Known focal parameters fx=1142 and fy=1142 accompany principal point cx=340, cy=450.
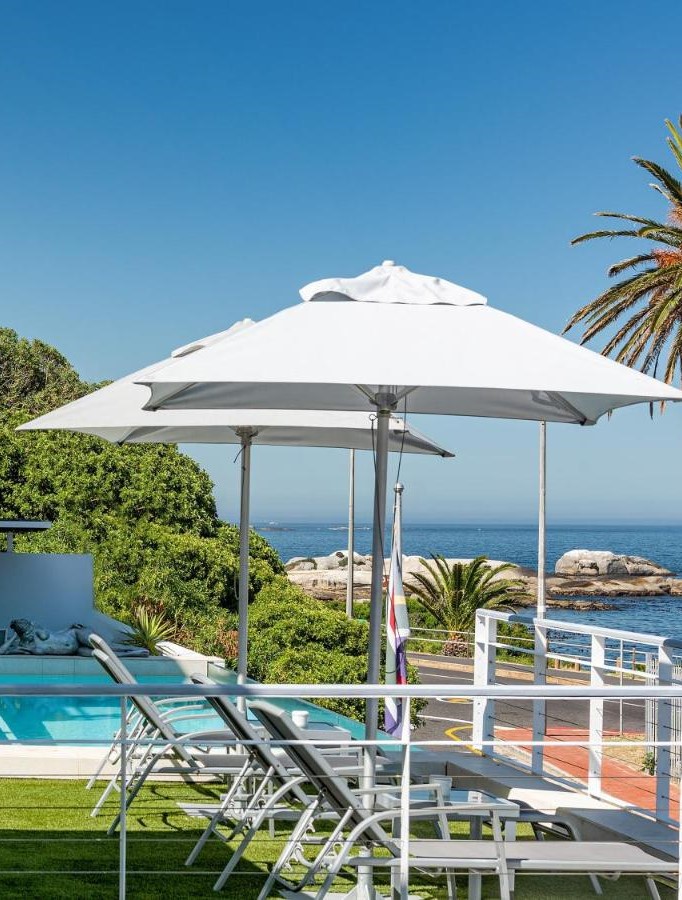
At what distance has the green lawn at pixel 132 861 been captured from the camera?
17.1 ft

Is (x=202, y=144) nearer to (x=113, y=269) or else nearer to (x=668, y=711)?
(x=113, y=269)

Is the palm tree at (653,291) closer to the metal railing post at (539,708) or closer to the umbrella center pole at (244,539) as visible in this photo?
the umbrella center pole at (244,539)

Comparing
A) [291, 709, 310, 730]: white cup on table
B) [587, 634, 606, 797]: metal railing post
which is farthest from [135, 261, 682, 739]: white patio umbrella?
[291, 709, 310, 730]: white cup on table

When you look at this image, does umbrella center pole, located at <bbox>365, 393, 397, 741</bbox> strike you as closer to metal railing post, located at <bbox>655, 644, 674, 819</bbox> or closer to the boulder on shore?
metal railing post, located at <bbox>655, 644, 674, 819</bbox>

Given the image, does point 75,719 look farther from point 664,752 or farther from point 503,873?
point 503,873

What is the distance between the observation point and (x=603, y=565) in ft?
340

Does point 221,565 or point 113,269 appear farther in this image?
point 113,269

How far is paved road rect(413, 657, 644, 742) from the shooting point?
66.3 feet

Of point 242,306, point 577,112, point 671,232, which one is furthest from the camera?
point 242,306

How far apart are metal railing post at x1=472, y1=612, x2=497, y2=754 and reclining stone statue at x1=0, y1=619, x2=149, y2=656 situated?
855 centimetres

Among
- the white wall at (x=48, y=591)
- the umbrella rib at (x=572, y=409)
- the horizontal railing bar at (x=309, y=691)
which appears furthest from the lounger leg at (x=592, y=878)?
the white wall at (x=48, y=591)

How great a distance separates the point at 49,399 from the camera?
144 feet

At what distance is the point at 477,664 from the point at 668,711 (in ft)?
6.33

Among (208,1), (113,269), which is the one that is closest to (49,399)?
(113,269)
